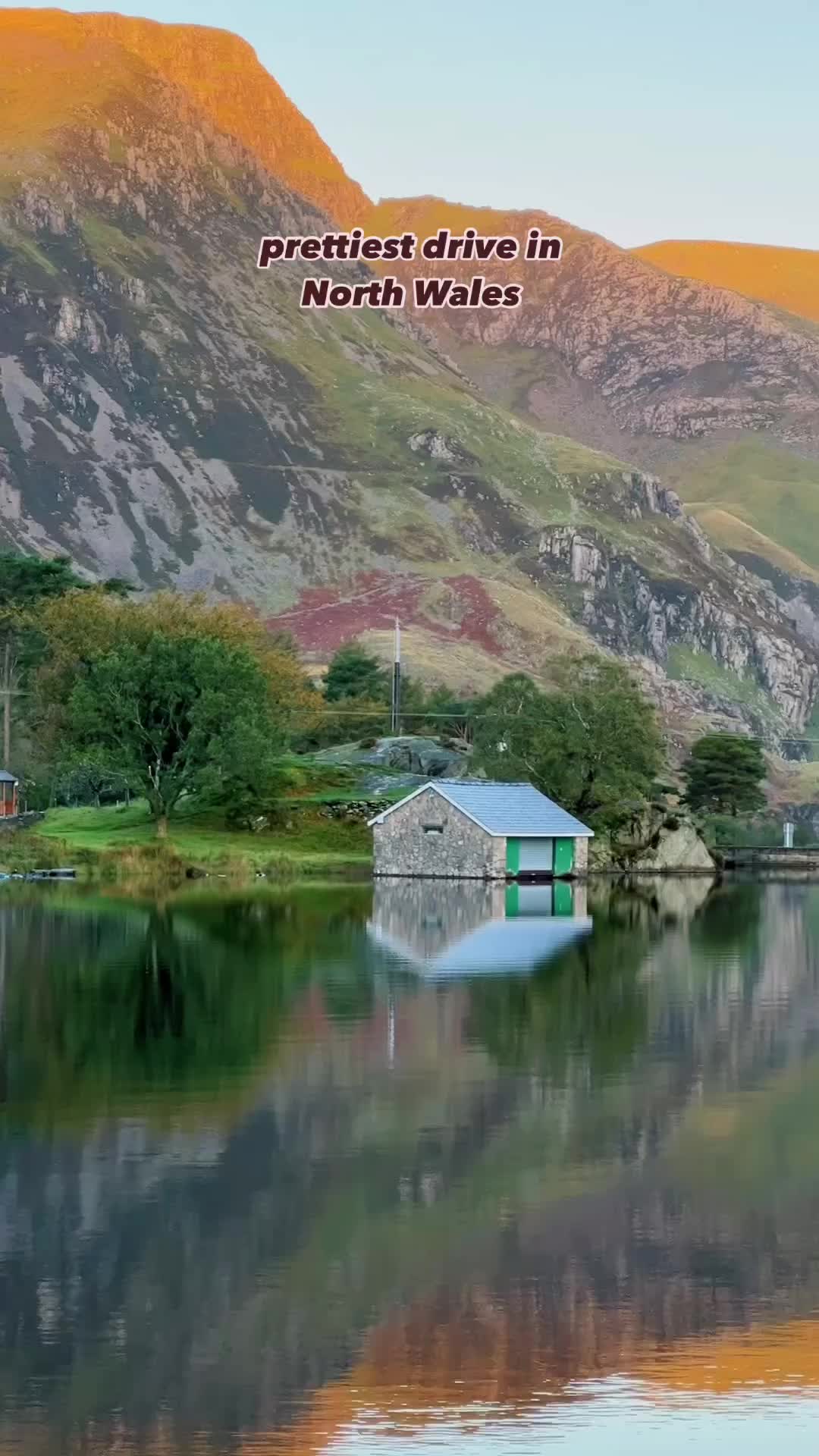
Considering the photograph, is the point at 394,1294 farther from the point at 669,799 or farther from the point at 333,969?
the point at 669,799

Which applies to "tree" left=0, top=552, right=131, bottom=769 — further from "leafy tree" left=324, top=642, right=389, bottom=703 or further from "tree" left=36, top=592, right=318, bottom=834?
"tree" left=36, top=592, right=318, bottom=834

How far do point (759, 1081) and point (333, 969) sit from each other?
46.0 feet

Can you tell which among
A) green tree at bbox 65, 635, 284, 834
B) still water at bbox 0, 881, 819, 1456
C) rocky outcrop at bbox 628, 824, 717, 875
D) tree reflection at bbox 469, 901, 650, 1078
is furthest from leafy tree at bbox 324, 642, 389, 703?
still water at bbox 0, 881, 819, 1456

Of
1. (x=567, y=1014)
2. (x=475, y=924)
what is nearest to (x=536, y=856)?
(x=475, y=924)

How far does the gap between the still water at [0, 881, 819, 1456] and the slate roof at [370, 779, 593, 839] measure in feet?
130

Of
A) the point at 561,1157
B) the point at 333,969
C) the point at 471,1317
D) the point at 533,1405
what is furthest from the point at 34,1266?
the point at 333,969

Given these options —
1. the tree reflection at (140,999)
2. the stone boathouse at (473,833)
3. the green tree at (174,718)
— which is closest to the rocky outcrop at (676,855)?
the stone boathouse at (473,833)

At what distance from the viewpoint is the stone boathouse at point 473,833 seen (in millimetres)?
74375

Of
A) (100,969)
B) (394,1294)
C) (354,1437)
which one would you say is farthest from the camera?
(100,969)

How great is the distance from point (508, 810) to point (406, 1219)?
5874 cm

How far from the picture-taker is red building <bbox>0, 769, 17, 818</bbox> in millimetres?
87562

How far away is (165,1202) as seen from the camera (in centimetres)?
1684

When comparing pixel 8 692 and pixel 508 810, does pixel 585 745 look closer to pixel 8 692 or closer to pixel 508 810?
Result: pixel 508 810

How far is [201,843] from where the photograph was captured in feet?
257
